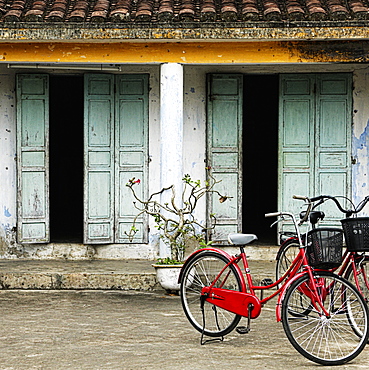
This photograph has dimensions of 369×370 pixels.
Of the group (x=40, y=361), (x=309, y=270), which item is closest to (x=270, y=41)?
(x=309, y=270)

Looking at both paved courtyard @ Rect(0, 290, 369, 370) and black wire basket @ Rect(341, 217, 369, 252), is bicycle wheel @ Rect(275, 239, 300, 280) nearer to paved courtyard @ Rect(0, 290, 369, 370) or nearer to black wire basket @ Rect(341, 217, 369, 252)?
paved courtyard @ Rect(0, 290, 369, 370)

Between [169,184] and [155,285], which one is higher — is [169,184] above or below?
above

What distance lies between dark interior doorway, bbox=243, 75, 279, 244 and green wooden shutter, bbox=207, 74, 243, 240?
4489mm

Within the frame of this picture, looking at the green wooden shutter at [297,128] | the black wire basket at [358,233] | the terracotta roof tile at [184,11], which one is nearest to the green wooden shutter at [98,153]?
the terracotta roof tile at [184,11]

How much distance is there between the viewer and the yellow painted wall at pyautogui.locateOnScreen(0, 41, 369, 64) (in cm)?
866

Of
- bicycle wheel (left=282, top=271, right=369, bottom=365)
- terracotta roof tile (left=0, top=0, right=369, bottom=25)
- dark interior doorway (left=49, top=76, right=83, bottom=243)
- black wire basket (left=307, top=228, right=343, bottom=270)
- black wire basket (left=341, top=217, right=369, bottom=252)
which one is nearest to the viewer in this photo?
bicycle wheel (left=282, top=271, right=369, bottom=365)

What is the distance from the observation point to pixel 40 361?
5547mm

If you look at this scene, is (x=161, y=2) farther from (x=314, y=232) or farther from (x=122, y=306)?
(x=314, y=232)

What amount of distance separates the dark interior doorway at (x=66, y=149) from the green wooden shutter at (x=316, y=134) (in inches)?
221

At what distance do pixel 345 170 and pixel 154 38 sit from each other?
323cm

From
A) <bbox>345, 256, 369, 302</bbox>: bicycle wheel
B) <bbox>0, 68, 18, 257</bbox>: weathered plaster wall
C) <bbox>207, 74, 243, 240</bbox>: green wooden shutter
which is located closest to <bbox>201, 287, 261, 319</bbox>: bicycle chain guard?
<bbox>345, 256, 369, 302</bbox>: bicycle wheel

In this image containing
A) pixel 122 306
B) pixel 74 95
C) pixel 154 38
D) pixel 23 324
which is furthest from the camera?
pixel 74 95

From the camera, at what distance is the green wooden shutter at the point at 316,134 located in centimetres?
985

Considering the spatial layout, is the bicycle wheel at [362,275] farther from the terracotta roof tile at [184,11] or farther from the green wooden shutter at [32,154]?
the green wooden shutter at [32,154]
